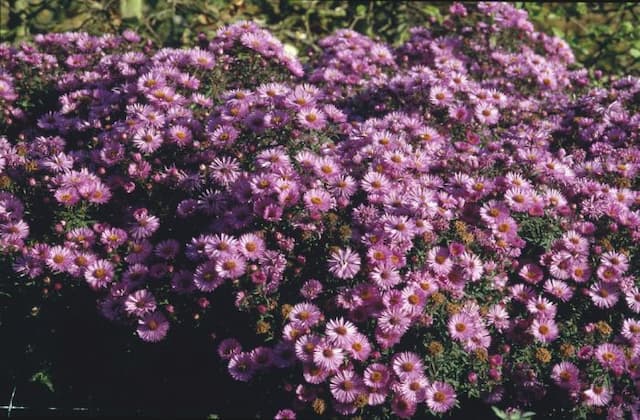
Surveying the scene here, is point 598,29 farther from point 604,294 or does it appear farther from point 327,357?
point 327,357

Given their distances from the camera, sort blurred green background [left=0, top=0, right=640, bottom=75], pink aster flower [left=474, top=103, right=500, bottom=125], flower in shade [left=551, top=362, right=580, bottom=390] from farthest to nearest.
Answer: blurred green background [left=0, top=0, right=640, bottom=75] < pink aster flower [left=474, top=103, right=500, bottom=125] < flower in shade [left=551, top=362, right=580, bottom=390]

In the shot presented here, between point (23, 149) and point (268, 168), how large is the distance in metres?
1.42

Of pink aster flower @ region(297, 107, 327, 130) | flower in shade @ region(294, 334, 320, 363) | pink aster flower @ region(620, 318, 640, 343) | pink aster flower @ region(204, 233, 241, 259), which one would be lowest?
flower in shade @ region(294, 334, 320, 363)

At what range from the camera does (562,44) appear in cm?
516

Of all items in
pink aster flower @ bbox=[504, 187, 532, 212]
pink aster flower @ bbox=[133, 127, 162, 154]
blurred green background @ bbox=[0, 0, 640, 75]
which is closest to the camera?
pink aster flower @ bbox=[504, 187, 532, 212]

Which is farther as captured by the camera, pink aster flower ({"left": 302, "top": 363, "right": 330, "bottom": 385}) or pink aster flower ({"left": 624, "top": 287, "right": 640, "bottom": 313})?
pink aster flower ({"left": 624, "top": 287, "right": 640, "bottom": 313})

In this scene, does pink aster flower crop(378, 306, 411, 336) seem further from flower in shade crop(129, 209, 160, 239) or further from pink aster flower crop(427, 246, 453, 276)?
flower in shade crop(129, 209, 160, 239)

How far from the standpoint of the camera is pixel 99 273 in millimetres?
3293

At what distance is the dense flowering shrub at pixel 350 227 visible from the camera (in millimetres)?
3033

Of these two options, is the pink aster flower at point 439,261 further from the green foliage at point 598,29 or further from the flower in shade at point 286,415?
the green foliage at point 598,29

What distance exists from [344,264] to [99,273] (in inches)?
46.6

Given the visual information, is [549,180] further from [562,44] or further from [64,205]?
[64,205]

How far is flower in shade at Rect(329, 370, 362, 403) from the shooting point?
2908 millimetres

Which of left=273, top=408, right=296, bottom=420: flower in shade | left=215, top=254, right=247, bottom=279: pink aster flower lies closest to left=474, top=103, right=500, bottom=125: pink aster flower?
left=215, top=254, right=247, bottom=279: pink aster flower
